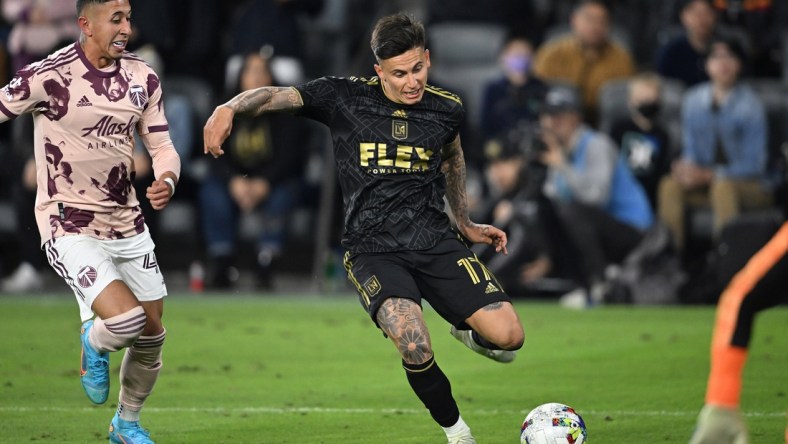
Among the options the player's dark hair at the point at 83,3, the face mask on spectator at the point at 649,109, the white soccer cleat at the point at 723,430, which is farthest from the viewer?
the face mask on spectator at the point at 649,109

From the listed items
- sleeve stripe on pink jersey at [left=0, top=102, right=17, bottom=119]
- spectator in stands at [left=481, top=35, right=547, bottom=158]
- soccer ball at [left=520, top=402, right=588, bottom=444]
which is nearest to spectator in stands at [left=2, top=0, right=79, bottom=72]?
spectator in stands at [left=481, top=35, right=547, bottom=158]

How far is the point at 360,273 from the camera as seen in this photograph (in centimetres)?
727

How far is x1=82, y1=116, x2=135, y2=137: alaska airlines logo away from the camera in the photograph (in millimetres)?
7180

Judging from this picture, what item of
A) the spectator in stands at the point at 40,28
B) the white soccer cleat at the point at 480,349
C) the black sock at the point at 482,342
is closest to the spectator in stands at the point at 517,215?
the spectator in stands at the point at 40,28

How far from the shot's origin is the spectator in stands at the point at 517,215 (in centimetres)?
1464

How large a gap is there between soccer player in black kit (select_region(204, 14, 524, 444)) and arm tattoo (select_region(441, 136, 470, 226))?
108 mm

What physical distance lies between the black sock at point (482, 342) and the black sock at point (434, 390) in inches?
19.2

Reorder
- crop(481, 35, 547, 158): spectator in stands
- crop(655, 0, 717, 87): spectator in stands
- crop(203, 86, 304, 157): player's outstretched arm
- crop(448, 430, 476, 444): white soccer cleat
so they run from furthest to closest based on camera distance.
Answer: crop(655, 0, 717, 87): spectator in stands
crop(481, 35, 547, 158): spectator in stands
crop(448, 430, 476, 444): white soccer cleat
crop(203, 86, 304, 157): player's outstretched arm

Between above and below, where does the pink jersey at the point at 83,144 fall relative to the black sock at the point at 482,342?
above

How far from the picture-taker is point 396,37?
7203mm

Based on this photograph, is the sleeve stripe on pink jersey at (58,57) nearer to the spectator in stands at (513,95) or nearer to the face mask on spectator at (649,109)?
the spectator in stands at (513,95)

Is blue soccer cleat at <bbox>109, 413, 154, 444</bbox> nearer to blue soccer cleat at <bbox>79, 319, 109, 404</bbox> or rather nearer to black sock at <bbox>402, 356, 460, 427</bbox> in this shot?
blue soccer cleat at <bbox>79, 319, 109, 404</bbox>

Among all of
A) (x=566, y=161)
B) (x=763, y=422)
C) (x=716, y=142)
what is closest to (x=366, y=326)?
(x=566, y=161)

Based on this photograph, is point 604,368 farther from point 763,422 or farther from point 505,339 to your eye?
point 505,339
